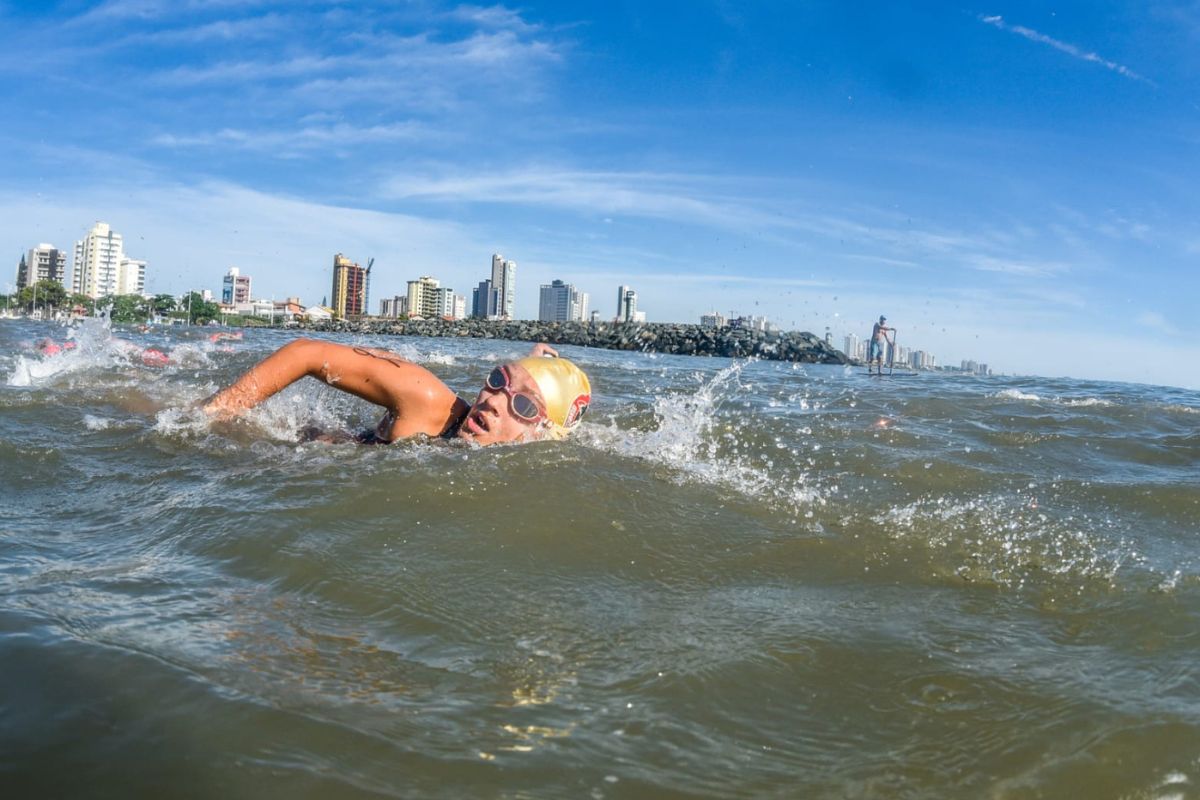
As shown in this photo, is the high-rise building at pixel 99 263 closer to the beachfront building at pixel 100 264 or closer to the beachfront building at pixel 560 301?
the beachfront building at pixel 100 264

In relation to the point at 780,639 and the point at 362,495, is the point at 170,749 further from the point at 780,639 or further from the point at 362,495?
the point at 362,495

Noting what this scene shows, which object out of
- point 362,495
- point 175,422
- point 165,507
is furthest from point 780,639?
point 175,422

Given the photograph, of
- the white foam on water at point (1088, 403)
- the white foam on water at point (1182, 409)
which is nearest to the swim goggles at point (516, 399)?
the white foam on water at point (1088, 403)

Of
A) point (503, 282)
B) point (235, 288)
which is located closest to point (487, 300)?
point (503, 282)

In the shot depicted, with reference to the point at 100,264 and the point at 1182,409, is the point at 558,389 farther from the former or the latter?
the point at 100,264

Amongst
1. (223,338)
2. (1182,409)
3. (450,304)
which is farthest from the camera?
(450,304)

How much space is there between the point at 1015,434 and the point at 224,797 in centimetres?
645

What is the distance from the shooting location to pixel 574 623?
2.34m

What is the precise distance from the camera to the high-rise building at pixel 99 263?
153m

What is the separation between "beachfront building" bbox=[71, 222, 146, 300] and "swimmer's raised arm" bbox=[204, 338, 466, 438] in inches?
6718

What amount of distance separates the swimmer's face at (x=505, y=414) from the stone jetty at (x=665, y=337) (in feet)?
94.1

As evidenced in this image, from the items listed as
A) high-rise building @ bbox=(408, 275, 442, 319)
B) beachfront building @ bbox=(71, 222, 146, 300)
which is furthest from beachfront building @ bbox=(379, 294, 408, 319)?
beachfront building @ bbox=(71, 222, 146, 300)

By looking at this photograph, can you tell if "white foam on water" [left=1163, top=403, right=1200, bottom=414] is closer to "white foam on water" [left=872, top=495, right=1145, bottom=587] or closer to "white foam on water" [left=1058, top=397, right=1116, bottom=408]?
"white foam on water" [left=1058, top=397, right=1116, bottom=408]

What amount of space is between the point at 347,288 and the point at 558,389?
9412 centimetres
